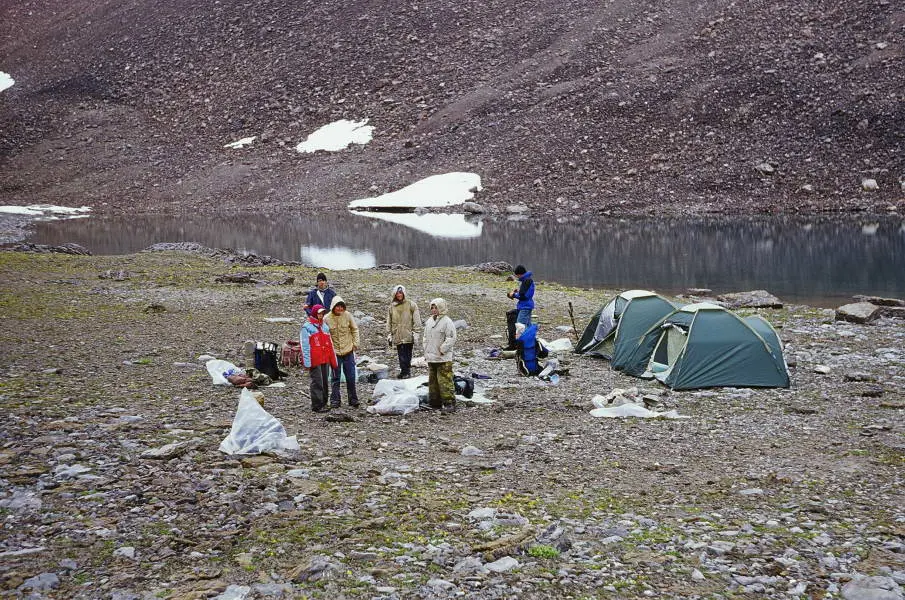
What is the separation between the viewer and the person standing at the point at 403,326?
1659cm

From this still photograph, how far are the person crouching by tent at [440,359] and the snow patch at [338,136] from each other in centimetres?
7371

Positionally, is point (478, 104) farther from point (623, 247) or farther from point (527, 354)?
point (527, 354)

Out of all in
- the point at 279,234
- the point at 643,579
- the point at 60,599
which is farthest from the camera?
the point at 279,234

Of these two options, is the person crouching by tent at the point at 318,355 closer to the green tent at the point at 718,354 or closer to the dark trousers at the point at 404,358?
the dark trousers at the point at 404,358

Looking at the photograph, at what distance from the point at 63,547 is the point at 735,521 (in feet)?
22.8

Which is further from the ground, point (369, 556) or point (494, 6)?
point (494, 6)

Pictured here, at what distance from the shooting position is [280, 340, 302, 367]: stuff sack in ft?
56.8

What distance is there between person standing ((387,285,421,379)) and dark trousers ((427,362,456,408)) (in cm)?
232

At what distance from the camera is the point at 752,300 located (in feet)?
92.9

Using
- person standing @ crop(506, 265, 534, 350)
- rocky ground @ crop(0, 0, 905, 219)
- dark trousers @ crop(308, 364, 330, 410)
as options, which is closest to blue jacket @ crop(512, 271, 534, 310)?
person standing @ crop(506, 265, 534, 350)

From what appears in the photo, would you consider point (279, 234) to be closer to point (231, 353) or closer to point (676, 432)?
point (231, 353)

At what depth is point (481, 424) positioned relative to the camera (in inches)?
531

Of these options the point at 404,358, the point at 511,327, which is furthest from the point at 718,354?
the point at 404,358


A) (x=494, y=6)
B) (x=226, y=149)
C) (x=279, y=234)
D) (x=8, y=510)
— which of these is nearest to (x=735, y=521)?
(x=8, y=510)
